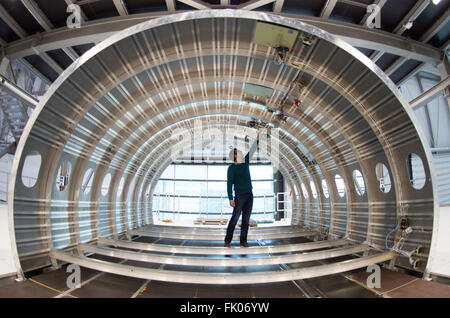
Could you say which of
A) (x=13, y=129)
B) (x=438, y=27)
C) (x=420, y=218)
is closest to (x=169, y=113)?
(x=420, y=218)

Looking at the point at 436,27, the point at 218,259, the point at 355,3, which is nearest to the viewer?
the point at 218,259

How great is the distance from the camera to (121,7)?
18.8 feet

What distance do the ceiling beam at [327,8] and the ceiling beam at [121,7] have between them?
5413mm

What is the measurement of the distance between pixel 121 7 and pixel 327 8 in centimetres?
554

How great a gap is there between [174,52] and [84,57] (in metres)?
1.39

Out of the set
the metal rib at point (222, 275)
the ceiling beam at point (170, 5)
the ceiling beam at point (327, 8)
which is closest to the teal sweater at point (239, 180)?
the metal rib at point (222, 275)

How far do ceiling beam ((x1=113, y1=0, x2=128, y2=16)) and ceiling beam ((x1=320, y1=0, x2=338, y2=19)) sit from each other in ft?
17.8

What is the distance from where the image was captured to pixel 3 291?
267cm

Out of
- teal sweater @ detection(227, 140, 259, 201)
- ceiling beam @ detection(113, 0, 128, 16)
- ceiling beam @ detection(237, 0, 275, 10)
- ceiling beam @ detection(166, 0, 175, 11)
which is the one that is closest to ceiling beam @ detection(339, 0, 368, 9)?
ceiling beam @ detection(237, 0, 275, 10)

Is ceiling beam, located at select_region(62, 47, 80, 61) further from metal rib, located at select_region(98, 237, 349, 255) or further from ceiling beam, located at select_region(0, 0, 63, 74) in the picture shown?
metal rib, located at select_region(98, 237, 349, 255)

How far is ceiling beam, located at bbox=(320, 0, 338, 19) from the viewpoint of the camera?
5.49m

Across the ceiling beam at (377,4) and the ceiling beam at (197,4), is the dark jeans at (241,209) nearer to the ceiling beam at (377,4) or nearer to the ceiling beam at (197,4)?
the ceiling beam at (197,4)

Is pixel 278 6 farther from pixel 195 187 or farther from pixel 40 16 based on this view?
pixel 195 187

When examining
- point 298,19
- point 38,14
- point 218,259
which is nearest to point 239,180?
point 218,259
